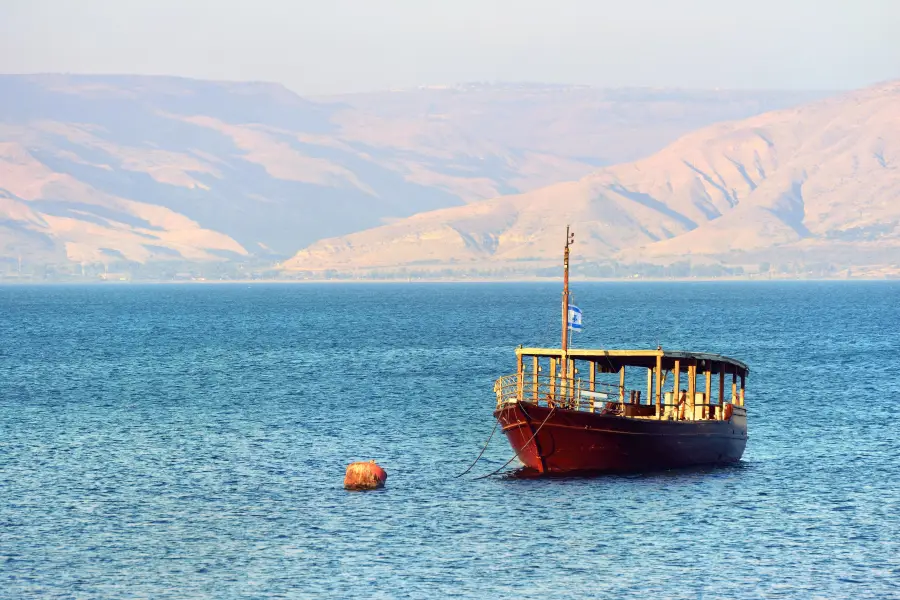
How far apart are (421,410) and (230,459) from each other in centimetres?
2111

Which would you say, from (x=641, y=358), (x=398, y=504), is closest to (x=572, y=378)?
(x=641, y=358)

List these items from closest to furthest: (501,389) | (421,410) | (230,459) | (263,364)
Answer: (501,389)
(230,459)
(421,410)
(263,364)

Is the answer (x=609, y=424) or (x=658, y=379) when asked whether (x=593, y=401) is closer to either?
(x=609, y=424)

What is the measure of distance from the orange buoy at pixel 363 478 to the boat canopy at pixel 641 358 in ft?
24.7

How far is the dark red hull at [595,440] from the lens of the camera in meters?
56.7

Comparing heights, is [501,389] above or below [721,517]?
above

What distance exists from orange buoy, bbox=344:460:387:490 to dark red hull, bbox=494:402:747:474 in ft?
18.6

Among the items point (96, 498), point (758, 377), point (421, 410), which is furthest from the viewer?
point (758, 377)

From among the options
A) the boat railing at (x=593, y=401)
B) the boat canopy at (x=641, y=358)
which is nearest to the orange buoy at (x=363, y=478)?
the boat railing at (x=593, y=401)

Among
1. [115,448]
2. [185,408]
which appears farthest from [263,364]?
[115,448]

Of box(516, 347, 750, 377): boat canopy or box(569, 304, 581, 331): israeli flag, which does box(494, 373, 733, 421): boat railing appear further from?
box(569, 304, 581, 331): israeli flag

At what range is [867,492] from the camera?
5609cm

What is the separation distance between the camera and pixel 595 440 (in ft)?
188

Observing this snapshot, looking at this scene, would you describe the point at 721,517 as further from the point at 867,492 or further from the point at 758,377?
the point at 758,377
